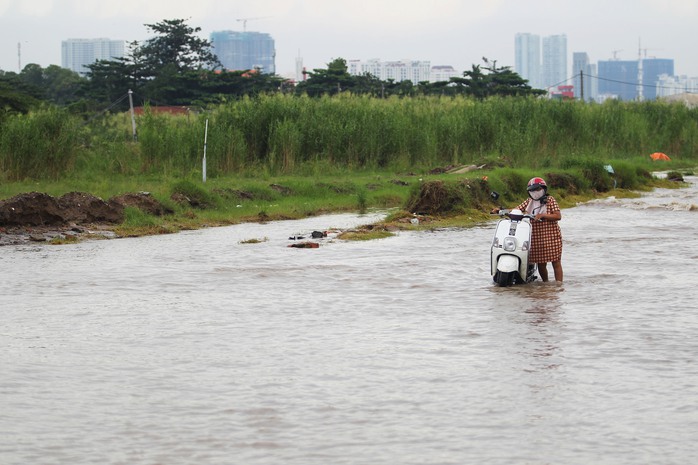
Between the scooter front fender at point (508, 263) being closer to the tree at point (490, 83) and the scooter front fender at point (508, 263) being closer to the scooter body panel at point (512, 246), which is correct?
the scooter body panel at point (512, 246)

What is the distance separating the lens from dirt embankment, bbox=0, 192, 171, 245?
17.7 m

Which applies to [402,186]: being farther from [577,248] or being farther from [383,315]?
[383,315]

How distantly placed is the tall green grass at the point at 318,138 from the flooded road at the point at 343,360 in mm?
8992

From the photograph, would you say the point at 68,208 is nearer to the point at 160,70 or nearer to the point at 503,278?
the point at 503,278

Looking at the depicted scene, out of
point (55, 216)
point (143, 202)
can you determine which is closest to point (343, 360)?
point (55, 216)

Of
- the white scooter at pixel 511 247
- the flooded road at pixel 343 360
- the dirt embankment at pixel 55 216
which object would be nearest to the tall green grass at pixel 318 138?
the dirt embankment at pixel 55 216

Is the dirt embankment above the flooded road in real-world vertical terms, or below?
above

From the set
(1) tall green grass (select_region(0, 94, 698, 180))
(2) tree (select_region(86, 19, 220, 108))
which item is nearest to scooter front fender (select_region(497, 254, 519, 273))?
(1) tall green grass (select_region(0, 94, 698, 180))

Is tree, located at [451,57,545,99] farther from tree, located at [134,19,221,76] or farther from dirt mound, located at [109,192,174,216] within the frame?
dirt mound, located at [109,192,174,216]

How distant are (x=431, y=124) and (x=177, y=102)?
1107 inches

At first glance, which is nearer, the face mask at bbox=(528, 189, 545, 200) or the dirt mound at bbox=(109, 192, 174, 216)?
the face mask at bbox=(528, 189, 545, 200)

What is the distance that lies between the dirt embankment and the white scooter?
8.23 m

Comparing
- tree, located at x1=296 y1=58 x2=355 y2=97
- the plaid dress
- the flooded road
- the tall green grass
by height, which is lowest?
the flooded road

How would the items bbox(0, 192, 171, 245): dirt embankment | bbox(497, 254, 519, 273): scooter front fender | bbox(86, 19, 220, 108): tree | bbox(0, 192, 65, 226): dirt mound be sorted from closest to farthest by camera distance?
bbox(497, 254, 519, 273): scooter front fender → bbox(0, 192, 171, 245): dirt embankment → bbox(0, 192, 65, 226): dirt mound → bbox(86, 19, 220, 108): tree
